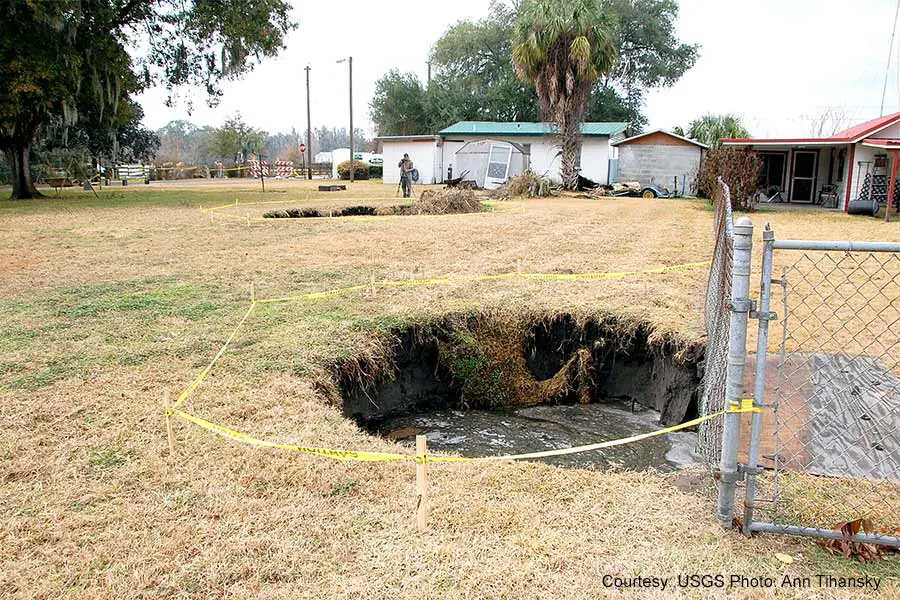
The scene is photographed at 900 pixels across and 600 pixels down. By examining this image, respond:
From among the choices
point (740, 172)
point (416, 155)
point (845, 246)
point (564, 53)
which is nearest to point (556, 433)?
point (845, 246)

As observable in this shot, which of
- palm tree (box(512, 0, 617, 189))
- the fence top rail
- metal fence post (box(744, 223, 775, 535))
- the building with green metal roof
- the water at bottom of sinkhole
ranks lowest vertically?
the water at bottom of sinkhole

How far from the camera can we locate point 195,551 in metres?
2.98

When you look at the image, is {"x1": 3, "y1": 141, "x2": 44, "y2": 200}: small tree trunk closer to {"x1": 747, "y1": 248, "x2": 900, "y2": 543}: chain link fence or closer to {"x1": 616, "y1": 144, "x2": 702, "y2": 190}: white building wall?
{"x1": 616, "y1": 144, "x2": 702, "y2": 190}: white building wall

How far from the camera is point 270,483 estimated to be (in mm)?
3566

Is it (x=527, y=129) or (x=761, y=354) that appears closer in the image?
(x=761, y=354)

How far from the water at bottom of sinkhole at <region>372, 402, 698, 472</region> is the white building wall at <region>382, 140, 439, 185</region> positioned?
98.2 ft

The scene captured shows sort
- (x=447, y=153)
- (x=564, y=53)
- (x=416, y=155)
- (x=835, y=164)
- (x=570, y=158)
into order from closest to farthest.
A: (x=835, y=164)
(x=564, y=53)
(x=570, y=158)
(x=447, y=153)
(x=416, y=155)

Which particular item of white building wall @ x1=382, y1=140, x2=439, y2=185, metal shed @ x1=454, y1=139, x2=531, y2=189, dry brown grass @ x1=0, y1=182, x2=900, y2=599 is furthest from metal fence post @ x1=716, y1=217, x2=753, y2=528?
white building wall @ x1=382, y1=140, x2=439, y2=185

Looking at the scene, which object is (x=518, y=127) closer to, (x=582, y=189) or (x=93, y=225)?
(x=582, y=189)

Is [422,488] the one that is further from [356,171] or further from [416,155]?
[356,171]

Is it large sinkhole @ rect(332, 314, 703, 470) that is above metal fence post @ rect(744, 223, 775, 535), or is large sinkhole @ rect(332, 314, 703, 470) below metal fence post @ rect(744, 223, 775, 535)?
below

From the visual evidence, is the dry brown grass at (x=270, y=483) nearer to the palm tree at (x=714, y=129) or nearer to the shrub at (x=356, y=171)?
the palm tree at (x=714, y=129)

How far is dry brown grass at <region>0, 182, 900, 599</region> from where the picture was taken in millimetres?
2853

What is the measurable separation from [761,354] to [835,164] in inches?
1005
